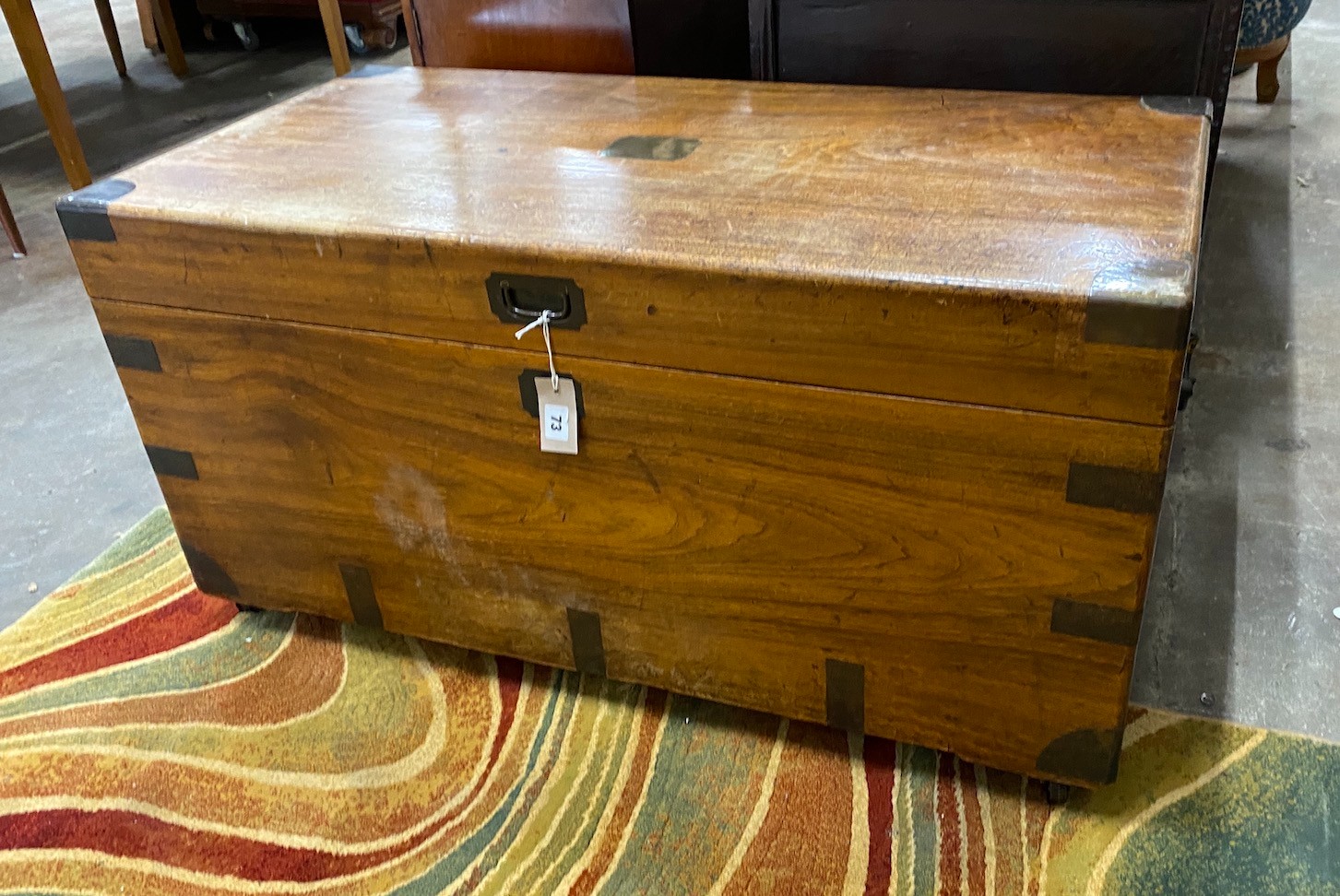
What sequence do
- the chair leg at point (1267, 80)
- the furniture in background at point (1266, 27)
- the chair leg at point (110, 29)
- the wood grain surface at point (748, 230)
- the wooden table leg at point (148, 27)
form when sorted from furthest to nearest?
the wooden table leg at point (148, 27)
the chair leg at point (110, 29)
the chair leg at point (1267, 80)
the furniture in background at point (1266, 27)
the wood grain surface at point (748, 230)

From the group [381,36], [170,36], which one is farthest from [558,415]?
[170,36]

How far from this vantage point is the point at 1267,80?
2432mm

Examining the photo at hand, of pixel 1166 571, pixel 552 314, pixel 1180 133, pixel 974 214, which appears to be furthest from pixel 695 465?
pixel 1166 571

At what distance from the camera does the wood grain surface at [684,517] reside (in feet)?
2.54

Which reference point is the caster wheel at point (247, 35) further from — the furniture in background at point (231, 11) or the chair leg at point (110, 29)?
the chair leg at point (110, 29)

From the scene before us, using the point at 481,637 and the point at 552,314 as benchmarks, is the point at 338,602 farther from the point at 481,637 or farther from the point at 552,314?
the point at 552,314

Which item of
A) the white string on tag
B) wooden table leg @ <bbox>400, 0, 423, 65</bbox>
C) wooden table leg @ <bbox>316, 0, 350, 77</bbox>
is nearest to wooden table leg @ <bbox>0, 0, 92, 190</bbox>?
wooden table leg @ <bbox>316, 0, 350, 77</bbox>

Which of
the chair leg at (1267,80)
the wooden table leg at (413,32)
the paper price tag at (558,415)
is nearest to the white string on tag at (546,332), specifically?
the paper price tag at (558,415)

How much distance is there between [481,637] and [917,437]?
0.50 meters

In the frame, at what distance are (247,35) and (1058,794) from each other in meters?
3.58

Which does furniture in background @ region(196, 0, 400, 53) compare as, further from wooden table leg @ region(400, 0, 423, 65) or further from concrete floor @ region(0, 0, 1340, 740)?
wooden table leg @ region(400, 0, 423, 65)

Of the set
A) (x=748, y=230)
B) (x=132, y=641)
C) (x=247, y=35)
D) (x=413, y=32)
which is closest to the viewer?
(x=748, y=230)

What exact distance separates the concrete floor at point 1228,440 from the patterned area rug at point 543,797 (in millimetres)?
116

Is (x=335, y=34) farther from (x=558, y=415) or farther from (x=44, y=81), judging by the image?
(x=558, y=415)
